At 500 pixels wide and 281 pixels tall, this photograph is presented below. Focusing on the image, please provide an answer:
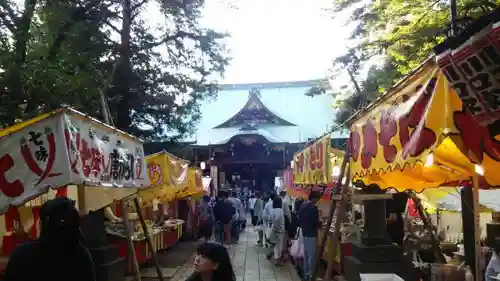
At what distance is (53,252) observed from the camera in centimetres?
331

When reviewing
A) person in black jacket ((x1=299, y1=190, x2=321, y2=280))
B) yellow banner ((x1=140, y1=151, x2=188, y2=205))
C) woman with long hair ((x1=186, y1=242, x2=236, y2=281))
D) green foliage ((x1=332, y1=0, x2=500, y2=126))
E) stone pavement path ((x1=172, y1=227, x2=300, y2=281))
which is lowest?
stone pavement path ((x1=172, y1=227, x2=300, y2=281))

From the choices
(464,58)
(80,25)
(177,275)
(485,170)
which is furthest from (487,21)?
(177,275)

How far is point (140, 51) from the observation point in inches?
673

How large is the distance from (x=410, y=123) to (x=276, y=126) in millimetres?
28418

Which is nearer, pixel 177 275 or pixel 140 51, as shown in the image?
pixel 177 275

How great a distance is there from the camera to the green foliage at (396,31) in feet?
29.9

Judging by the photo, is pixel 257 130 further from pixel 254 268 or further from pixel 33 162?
pixel 33 162

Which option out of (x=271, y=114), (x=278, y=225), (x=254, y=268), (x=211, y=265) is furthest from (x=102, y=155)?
(x=271, y=114)

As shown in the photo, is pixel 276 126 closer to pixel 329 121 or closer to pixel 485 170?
pixel 329 121

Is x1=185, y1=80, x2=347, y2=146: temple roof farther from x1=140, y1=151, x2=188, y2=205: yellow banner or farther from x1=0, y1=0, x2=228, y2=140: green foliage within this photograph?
x1=140, y1=151, x2=188, y2=205: yellow banner

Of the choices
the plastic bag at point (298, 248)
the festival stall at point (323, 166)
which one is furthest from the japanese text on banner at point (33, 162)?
the plastic bag at point (298, 248)

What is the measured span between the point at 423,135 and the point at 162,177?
896 centimetres

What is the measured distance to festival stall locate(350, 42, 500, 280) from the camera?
3037 millimetres

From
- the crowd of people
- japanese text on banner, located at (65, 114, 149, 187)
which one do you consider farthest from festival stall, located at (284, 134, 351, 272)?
japanese text on banner, located at (65, 114, 149, 187)
